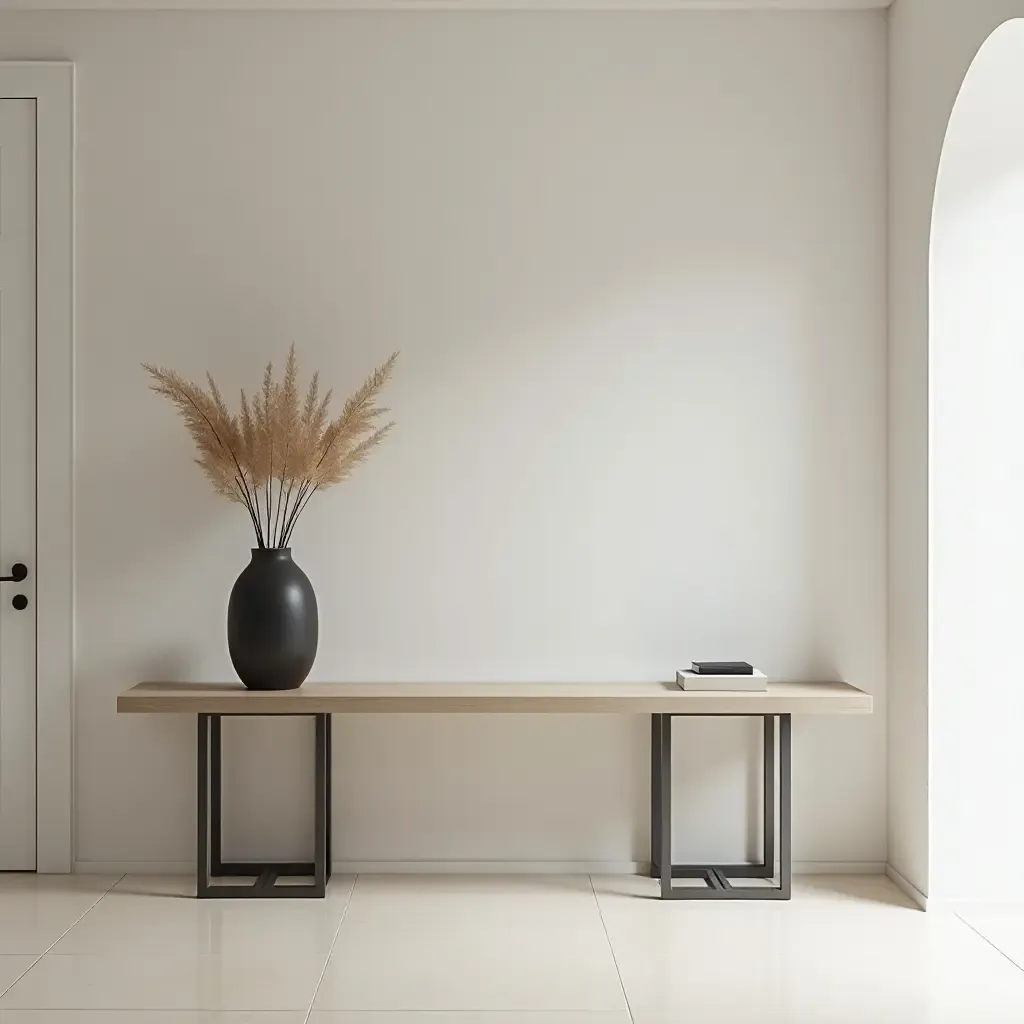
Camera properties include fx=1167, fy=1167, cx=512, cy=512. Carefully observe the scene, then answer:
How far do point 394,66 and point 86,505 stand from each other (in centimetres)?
170

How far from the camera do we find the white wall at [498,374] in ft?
12.2

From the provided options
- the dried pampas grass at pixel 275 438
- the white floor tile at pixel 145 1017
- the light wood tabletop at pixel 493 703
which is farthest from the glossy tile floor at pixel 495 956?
the dried pampas grass at pixel 275 438

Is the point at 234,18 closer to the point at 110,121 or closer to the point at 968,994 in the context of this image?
the point at 110,121

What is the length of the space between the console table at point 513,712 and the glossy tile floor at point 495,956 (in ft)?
0.30

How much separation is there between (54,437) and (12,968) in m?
1.59

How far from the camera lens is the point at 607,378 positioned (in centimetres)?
372

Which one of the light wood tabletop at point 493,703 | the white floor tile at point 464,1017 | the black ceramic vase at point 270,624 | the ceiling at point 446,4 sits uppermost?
the ceiling at point 446,4

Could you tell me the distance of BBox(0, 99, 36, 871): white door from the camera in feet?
12.1

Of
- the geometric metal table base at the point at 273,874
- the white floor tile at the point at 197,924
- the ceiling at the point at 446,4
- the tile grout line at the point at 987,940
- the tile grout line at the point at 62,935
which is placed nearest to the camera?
the tile grout line at the point at 62,935

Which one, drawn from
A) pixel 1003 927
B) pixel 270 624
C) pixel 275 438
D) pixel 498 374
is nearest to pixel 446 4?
pixel 498 374

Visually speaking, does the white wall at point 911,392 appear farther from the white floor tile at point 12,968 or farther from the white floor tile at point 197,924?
the white floor tile at point 12,968

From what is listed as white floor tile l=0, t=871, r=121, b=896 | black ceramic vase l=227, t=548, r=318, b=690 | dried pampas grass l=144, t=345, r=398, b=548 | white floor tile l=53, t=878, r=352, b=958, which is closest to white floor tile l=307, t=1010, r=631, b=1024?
white floor tile l=53, t=878, r=352, b=958

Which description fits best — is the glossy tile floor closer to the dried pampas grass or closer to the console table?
the console table

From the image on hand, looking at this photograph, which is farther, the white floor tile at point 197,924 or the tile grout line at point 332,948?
the white floor tile at point 197,924
